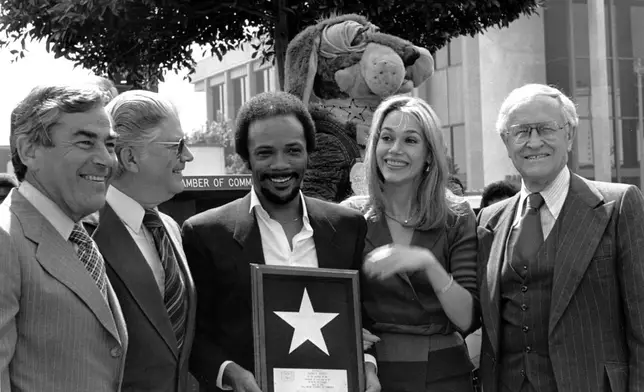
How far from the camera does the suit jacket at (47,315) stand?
247cm

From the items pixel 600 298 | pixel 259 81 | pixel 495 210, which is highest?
pixel 259 81

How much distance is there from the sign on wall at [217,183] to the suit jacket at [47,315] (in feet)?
13.7

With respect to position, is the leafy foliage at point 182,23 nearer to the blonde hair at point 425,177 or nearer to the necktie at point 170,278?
the blonde hair at point 425,177

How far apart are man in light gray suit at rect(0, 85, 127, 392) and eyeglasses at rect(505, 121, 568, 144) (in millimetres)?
1668

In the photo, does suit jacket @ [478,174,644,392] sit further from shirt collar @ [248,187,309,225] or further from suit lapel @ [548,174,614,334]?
shirt collar @ [248,187,309,225]

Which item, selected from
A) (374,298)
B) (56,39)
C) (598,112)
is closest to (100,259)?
(374,298)

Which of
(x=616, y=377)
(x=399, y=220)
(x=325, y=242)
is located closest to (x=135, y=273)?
(x=325, y=242)

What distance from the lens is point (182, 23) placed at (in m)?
10.3

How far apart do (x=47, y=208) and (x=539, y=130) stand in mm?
1968

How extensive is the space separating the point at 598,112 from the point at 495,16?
644 inches

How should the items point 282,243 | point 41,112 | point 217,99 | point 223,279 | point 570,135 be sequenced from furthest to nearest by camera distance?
1. point 217,99
2. point 570,135
3. point 282,243
4. point 223,279
5. point 41,112

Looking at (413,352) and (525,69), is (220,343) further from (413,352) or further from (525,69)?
(525,69)

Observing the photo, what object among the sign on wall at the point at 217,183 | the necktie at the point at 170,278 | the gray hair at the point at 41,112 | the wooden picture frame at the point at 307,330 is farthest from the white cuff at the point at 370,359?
the sign on wall at the point at 217,183

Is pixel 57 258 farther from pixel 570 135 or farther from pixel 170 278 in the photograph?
pixel 570 135
